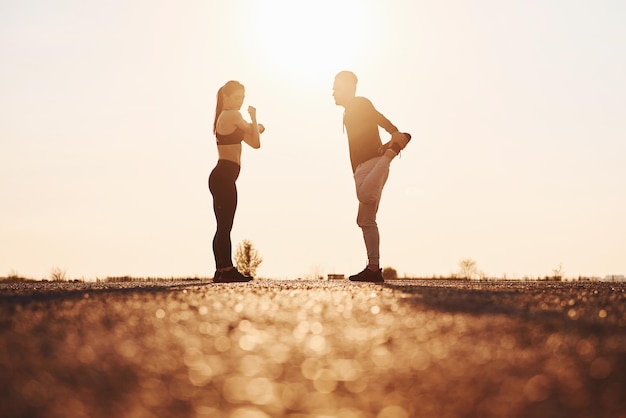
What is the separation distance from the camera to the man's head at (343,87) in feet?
32.2

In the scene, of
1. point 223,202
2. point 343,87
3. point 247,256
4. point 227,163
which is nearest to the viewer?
point 223,202

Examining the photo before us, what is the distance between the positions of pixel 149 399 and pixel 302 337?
107 cm

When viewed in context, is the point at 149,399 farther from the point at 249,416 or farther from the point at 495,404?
the point at 495,404

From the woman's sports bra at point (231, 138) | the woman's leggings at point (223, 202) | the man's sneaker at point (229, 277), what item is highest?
the woman's sports bra at point (231, 138)

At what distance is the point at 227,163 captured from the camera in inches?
354

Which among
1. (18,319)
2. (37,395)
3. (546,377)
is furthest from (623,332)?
(18,319)

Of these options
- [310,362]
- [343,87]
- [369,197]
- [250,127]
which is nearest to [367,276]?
[369,197]

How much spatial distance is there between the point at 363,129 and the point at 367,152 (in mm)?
309

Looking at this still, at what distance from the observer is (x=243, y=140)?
923 centimetres

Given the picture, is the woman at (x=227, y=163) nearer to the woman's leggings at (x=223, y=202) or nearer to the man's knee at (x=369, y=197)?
the woman's leggings at (x=223, y=202)

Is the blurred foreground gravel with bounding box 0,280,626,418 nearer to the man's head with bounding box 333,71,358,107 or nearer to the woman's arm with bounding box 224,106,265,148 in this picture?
the woman's arm with bounding box 224,106,265,148

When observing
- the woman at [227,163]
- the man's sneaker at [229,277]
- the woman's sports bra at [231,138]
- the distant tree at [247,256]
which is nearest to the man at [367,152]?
the woman at [227,163]

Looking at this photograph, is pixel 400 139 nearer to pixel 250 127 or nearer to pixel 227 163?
pixel 250 127

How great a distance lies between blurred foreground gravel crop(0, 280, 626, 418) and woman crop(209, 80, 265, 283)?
486cm
